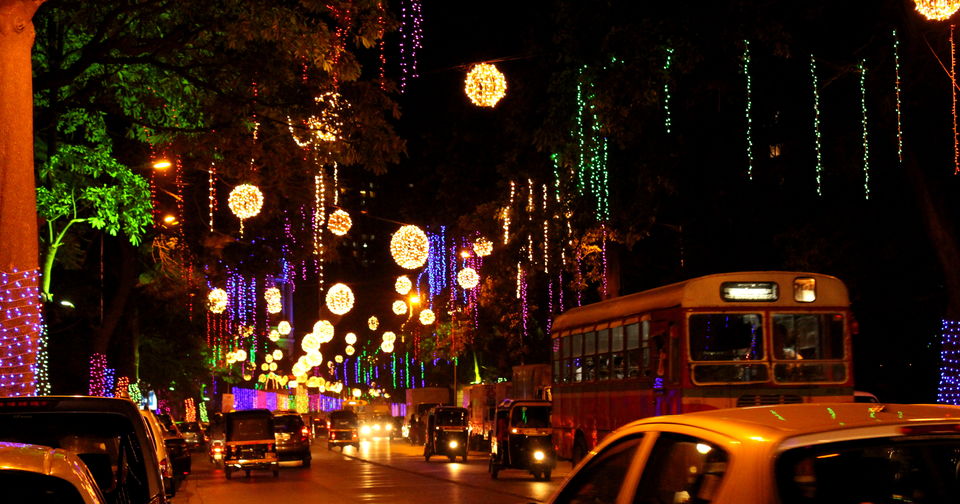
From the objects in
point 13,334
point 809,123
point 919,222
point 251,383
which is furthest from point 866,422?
point 251,383

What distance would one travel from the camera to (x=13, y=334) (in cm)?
1623

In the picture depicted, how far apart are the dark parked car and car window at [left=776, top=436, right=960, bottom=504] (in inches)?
1263

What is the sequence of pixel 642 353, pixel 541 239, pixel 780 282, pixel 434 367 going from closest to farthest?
pixel 780 282 < pixel 642 353 < pixel 541 239 < pixel 434 367

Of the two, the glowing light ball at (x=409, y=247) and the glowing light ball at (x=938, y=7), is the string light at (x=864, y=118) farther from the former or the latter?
the glowing light ball at (x=409, y=247)

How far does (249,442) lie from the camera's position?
31703mm

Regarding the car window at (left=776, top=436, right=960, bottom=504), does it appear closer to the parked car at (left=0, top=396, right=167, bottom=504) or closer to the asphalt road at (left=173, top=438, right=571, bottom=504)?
the parked car at (left=0, top=396, right=167, bottom=504)

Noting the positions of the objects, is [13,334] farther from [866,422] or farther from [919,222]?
[919,222]

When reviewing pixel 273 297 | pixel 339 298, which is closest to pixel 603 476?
pixel 339 298

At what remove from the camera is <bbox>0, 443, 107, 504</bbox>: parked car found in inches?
198

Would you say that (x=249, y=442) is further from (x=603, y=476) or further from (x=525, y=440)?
(x=603, y=476)

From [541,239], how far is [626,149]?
210 inches

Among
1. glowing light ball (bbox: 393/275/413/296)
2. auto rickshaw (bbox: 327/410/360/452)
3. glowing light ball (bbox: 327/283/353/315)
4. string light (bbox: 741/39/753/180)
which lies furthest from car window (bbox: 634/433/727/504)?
auto rickshaw (bbox: 327/410/360/452)

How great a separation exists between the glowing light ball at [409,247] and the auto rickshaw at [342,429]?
25.7 metres

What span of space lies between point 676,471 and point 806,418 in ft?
2.55
